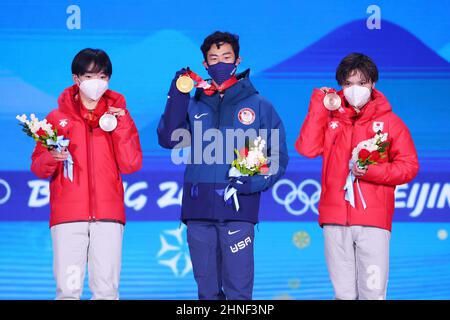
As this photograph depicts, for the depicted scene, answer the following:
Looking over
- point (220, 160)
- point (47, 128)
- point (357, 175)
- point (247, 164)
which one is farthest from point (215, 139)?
point (47, 128)

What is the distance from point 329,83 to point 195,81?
55.7 inches

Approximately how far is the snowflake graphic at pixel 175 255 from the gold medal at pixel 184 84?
1461mm

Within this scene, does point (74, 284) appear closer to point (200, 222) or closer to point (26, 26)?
point (200, 222)

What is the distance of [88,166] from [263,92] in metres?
1.70

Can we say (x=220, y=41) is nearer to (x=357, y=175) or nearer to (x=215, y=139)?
(x=215, y=139)

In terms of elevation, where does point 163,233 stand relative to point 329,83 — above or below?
below

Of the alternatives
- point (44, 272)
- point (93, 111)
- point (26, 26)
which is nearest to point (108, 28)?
point (26, 26)

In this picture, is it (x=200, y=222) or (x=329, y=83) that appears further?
(x=329, y=83)

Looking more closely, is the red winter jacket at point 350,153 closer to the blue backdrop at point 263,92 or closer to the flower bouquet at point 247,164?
the flower bouquet at point 247,164

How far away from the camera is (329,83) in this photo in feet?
23.6

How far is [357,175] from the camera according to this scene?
6.05 metres

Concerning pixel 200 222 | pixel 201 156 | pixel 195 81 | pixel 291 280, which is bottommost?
pixel 291 280
